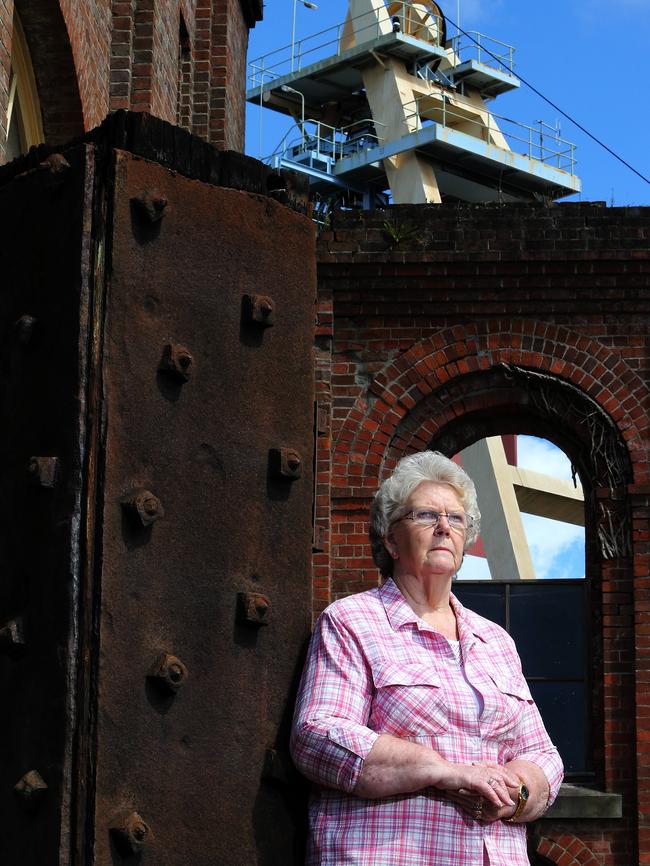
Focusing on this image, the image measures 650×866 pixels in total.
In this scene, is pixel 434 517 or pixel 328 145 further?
pixel 328 145

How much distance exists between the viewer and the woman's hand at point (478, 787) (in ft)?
7.36

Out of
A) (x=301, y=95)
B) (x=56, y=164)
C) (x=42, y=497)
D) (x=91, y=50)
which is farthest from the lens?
(x=301, y=95)

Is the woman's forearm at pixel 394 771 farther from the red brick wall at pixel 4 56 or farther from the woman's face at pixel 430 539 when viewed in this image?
the red brick wall at pixel 4 56

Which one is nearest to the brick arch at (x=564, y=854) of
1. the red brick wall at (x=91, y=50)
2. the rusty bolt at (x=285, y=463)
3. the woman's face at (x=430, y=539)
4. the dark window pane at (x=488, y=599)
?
the dark window pane at (x=488, y=599)

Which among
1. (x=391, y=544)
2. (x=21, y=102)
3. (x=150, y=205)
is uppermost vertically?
(x=21, y=102)

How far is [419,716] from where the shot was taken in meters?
2.36

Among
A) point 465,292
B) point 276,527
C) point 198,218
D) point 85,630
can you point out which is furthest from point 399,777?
point 465,292

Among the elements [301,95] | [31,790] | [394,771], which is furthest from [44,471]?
[301,95]

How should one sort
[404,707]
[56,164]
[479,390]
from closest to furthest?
1. [56,164]
2. [404,707]
3. [479,390]

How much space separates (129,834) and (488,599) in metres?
8.77

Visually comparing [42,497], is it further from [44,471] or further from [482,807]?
[482,807]

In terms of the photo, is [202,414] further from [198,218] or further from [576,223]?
[576,223]

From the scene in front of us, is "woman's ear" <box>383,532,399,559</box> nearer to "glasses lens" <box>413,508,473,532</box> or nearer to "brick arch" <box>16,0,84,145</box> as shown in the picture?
"glasses lens" <box>413,508,473,532</box>

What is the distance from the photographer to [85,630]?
76.0 inches
